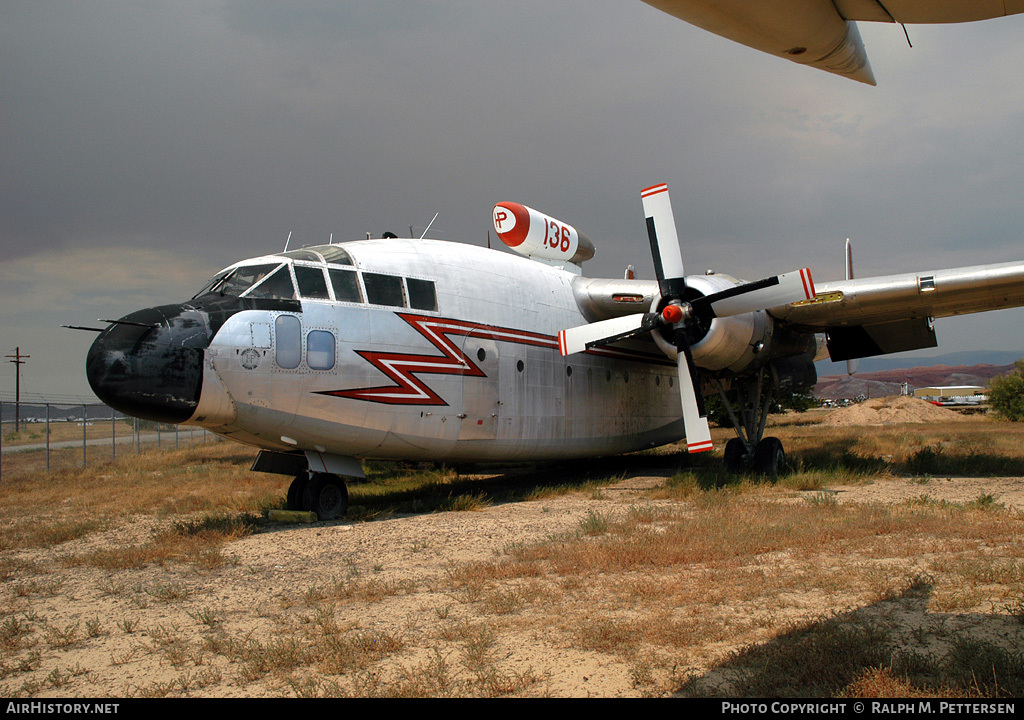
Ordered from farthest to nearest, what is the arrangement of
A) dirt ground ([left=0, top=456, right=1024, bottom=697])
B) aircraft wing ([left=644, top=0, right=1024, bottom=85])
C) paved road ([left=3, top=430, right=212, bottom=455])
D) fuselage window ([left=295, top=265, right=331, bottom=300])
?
1. paved road ([left=3, top=430, right=212, bottom=455])
2. fuselage window ([left=295, top=265, right=331, bottom=300])
3. dirt ground ([left=0, top=456, right=1024, bottom=697])
4. aircraft wing ([left=644, top=0, right=1024, bottom=85])

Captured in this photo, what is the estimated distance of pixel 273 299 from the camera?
31.9ft

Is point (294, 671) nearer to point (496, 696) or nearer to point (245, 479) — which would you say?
point (496, 696)

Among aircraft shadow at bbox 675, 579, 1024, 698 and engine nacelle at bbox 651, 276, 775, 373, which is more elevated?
engine nacelle at bbox 651, 276, 775, 373

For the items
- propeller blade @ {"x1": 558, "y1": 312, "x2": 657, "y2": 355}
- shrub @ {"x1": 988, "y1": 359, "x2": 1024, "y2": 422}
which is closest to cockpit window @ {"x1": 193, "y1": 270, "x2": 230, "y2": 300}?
propeller blade @ {"x1": 558, "y1": 312, "x2": 657, "y2": 355}

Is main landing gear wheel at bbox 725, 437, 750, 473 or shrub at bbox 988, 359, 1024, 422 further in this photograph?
shrub at bbox 988, 359, 1024, 422

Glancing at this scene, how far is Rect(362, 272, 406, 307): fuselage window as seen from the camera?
1060cm

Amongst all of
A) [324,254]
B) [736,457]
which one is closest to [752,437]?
[736,457]

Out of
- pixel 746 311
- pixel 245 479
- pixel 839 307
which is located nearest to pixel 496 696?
pixel 746 311

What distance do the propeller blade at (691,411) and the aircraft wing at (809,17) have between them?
8.94m

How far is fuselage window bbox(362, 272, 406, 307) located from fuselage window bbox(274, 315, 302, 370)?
1.31 metres

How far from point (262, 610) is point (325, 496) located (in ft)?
14.7

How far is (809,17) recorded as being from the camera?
8.79 ft

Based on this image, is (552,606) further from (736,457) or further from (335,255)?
(736,457)

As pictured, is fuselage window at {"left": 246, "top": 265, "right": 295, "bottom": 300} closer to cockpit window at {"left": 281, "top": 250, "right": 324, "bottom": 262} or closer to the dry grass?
cockpit window at {"left": 281, "top": 250, "right": 324, "bottom": 262}
